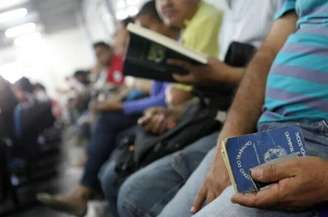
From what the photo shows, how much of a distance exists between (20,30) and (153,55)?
37.0 feet

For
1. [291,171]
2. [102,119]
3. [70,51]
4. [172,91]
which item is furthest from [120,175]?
[70,51]

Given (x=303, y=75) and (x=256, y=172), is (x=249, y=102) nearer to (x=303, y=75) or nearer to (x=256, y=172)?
(x=303, y=75)

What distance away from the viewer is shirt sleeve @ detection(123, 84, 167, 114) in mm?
2211

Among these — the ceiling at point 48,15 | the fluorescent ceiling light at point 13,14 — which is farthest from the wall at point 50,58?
the fluorescent ceiling light at point 13,14

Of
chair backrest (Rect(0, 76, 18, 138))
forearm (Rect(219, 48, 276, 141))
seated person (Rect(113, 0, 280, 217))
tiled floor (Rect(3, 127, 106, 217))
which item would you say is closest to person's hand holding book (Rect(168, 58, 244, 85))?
seated person (Rect(113, 0, 280, 217))

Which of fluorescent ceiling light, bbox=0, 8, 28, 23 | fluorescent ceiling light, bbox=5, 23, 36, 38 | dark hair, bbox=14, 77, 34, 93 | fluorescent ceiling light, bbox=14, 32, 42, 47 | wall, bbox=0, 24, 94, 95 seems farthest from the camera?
wall, bbox=0, 24, 94, 95

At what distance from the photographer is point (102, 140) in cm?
247

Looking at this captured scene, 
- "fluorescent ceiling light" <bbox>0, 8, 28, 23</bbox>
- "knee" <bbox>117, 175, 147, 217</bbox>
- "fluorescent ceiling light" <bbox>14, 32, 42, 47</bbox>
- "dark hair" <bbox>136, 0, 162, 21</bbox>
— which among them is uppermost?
"fluorescent ceiling light" <bbox>0, 8, 28, 23</bbox>

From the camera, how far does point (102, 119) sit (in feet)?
8.34

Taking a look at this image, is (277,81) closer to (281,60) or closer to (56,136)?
(281,60)

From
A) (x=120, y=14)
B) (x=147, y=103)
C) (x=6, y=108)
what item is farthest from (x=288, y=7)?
(x=120, y=14)

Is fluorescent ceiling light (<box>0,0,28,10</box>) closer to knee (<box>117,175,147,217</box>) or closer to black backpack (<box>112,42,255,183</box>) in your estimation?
black backpack (<box>112,42,255,183</box>)

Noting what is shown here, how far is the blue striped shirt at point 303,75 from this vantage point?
87 cm

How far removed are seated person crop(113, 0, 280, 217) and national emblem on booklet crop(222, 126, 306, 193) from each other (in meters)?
0.58
